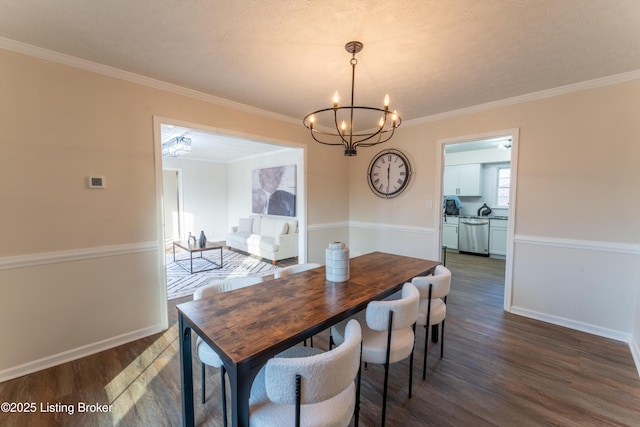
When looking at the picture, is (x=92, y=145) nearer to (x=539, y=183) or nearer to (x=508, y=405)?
(x=508, y=405)

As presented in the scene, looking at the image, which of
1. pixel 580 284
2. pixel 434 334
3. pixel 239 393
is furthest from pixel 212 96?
pixel 580 284

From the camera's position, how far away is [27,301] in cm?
209

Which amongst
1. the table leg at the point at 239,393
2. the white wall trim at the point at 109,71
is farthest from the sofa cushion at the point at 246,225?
the table leg at the point at 239,393

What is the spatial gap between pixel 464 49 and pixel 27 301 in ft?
12.9

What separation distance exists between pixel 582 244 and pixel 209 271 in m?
5.20

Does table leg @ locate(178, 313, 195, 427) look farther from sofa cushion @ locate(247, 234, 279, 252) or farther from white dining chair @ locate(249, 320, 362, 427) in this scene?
sofa cushion @ locate(247, 234, 279, 252)

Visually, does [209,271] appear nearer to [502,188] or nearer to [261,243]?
[261,243]

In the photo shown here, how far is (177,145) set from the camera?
5109 millimetres

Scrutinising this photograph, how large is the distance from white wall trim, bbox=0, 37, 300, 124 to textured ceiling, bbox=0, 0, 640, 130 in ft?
0.22

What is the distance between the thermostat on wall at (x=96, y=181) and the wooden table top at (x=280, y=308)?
1583mm

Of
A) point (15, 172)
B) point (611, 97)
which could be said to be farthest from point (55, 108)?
point (611, 97)

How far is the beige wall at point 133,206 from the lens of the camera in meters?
2.06

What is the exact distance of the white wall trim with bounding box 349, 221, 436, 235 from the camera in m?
3.86

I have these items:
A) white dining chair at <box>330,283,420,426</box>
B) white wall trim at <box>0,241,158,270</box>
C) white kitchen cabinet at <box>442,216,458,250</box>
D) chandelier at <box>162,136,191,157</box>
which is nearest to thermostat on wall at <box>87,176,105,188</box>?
white wall trim at <box>0,241,158,270</box>
